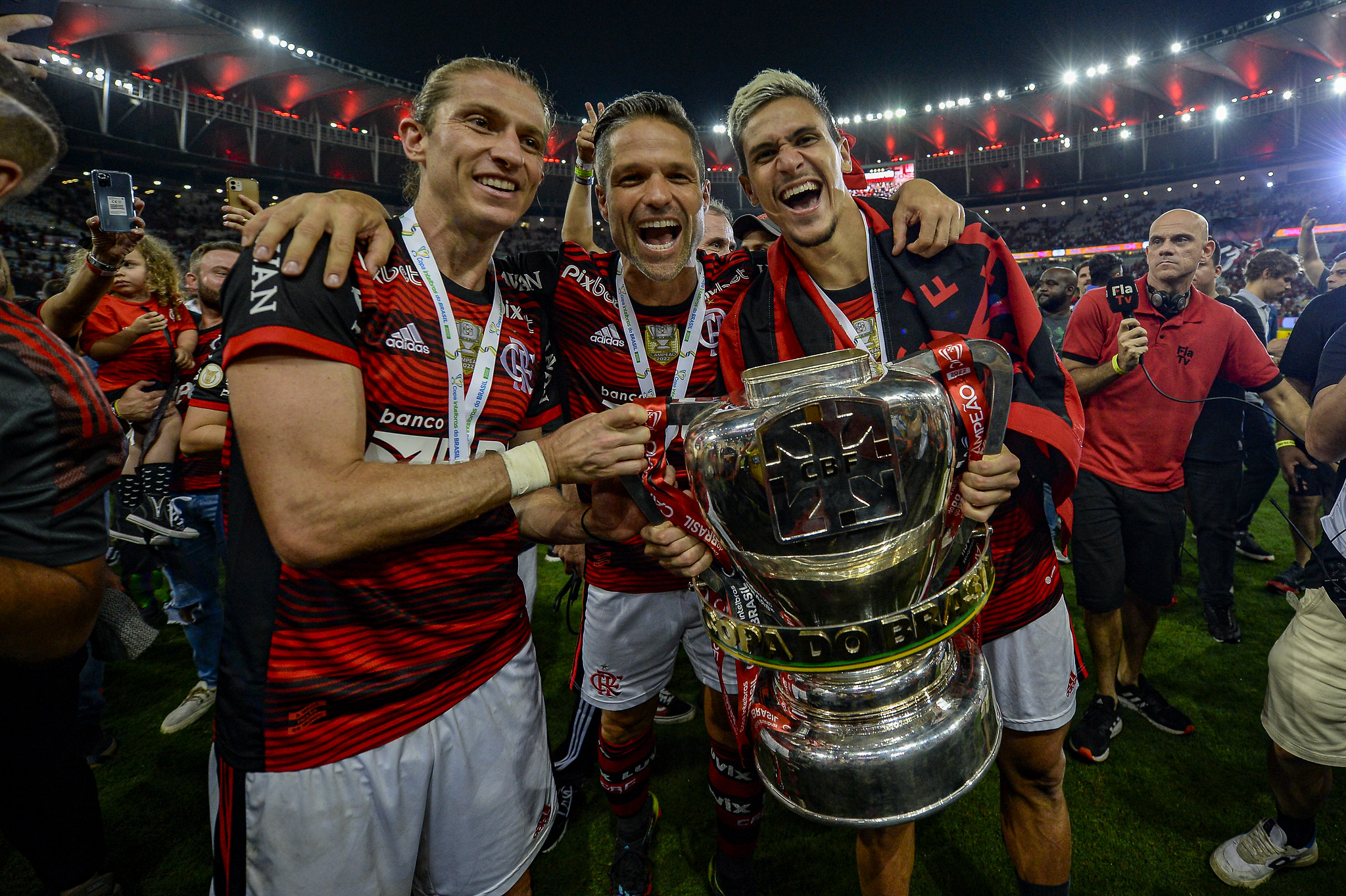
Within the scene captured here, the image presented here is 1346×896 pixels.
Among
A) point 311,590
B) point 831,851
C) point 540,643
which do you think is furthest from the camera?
point 540,643

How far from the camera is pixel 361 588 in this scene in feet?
4.53

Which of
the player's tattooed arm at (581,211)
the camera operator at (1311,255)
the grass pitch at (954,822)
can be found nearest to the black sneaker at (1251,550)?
the grass pitch at (954,822)

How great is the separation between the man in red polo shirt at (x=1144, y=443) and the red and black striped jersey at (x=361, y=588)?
313 centimetres

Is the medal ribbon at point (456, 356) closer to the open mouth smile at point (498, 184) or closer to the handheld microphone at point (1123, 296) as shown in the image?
the open mouth smile at point (498, 184)

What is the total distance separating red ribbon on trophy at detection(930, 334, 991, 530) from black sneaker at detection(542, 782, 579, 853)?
2517mm

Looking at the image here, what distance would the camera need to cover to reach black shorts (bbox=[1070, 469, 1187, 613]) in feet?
10.0

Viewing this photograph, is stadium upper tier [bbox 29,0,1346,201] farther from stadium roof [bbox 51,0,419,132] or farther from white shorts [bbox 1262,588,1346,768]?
white shorts [bbox 1262,588,1346,768]

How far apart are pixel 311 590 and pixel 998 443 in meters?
1.48

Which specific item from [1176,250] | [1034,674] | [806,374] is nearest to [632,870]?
[1034,674]

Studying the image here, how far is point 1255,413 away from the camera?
4535mm

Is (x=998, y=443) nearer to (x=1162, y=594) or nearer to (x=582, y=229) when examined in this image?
(x=582, y=229)

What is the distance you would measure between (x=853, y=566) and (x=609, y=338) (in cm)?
155

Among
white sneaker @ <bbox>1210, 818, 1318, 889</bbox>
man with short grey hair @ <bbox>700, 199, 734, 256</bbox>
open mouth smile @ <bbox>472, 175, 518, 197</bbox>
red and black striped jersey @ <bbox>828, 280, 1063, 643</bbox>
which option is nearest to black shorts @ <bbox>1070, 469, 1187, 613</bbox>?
white sneaker @ <bbox>1210, 818, 1318, 889</bbox>

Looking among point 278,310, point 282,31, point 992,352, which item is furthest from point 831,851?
point 282,31
